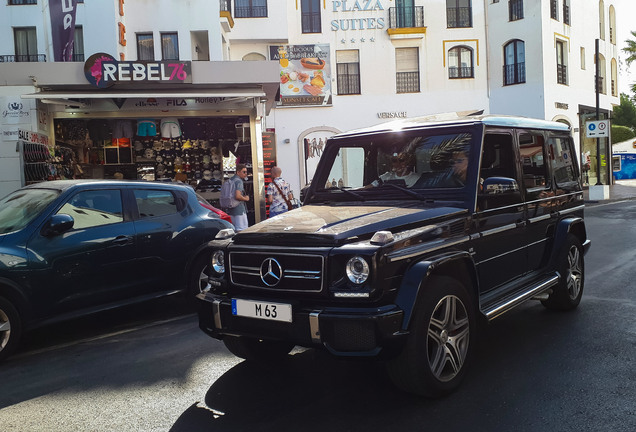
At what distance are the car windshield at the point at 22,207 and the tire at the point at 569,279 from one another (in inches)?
205

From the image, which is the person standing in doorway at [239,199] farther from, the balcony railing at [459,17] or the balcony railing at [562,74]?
the balcony railing at [562,74]

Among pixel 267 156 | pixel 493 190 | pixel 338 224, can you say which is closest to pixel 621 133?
pixel 267 156

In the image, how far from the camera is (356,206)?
486 centimetres

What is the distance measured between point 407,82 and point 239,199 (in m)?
20.7

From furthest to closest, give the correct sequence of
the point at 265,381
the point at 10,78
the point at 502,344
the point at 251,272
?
the point at 10,78, the point at 502,344, the point at 265,381, the point at 251,272

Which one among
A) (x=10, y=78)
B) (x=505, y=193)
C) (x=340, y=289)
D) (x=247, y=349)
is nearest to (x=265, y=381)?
(x=247, y=349)

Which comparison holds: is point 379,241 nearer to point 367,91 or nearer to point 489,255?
point 489,255

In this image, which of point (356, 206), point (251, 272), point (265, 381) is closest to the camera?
point (251, 272)

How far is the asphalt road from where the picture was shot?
3762mm

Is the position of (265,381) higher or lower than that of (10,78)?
lower

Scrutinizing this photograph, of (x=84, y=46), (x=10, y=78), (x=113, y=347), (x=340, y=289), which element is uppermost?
(x=84, y=46)

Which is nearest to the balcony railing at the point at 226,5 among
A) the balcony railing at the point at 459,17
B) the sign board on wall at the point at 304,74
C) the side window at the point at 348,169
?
the sign board on wall at the point at 304,74

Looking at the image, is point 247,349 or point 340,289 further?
point 247,349

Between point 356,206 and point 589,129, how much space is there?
2258 centimetres
